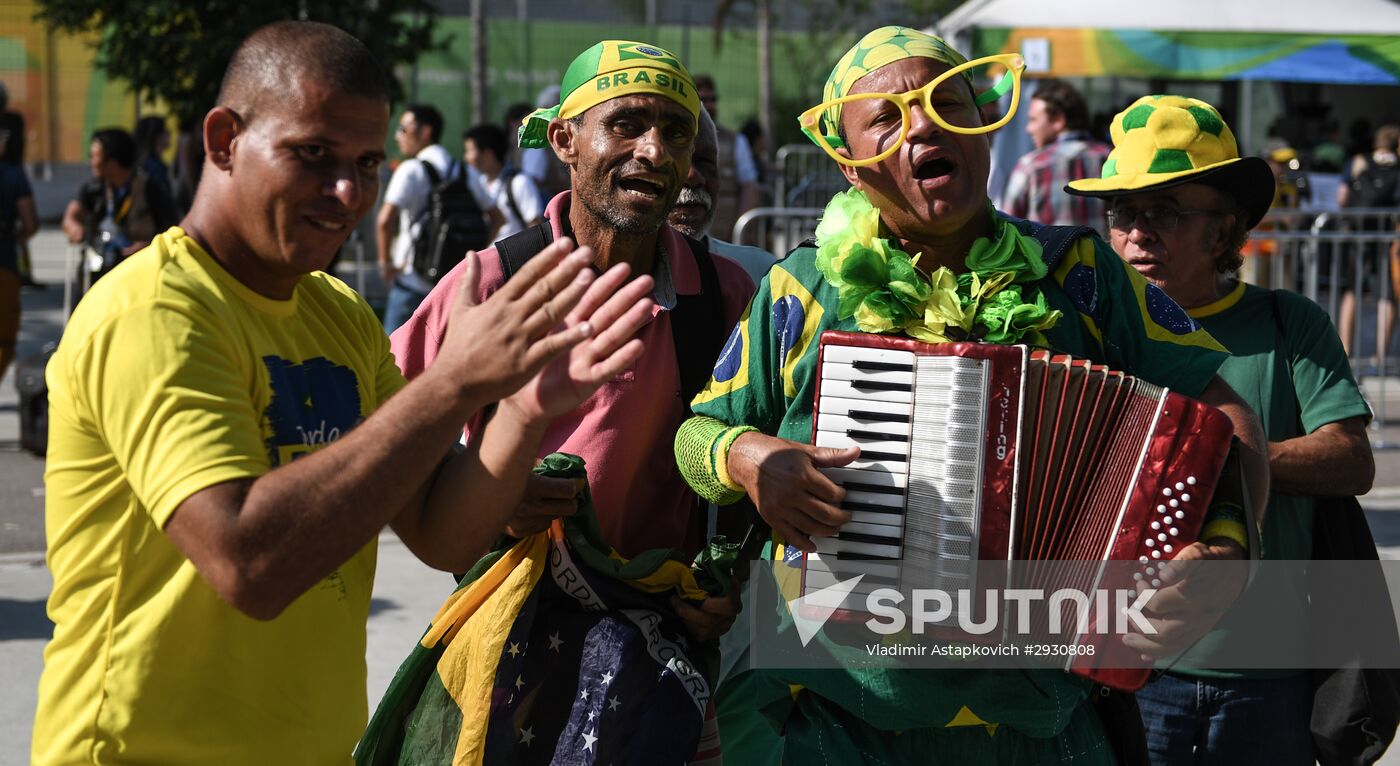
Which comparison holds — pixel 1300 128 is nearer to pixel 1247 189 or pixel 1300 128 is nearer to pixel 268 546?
pixel 1247 189

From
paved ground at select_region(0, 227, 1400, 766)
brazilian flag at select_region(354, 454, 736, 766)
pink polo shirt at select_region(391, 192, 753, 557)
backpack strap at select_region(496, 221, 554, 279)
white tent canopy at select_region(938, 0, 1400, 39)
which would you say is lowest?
paved ground at select_region(0, 227, 1400, 766)

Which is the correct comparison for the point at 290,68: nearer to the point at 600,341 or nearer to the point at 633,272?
the point at 600,341

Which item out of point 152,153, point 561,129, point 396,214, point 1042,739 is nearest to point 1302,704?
point 1042,739

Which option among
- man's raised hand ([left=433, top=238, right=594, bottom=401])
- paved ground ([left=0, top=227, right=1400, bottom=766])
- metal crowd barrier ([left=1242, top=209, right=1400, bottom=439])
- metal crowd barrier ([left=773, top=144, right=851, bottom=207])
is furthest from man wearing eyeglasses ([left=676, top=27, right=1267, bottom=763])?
metal crowd barrier ([left=773, top=144, right=851, bottom=207])

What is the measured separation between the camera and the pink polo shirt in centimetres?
333

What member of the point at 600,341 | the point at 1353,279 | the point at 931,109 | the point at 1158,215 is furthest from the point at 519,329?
the point at 1353,279

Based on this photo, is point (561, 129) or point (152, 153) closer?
point (561, 129)

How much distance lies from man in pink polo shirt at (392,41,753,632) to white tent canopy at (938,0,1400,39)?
9618 millimetres

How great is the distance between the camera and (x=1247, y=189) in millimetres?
3727

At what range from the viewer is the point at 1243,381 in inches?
144

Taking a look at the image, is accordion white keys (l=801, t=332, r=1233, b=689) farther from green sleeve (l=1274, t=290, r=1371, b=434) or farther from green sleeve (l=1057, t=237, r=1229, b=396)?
green sleeve (l=1274, t=290, r=1371, b=434)

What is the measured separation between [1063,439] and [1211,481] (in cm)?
27

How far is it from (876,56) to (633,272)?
83 centimetres

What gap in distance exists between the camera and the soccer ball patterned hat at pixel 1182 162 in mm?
3658
